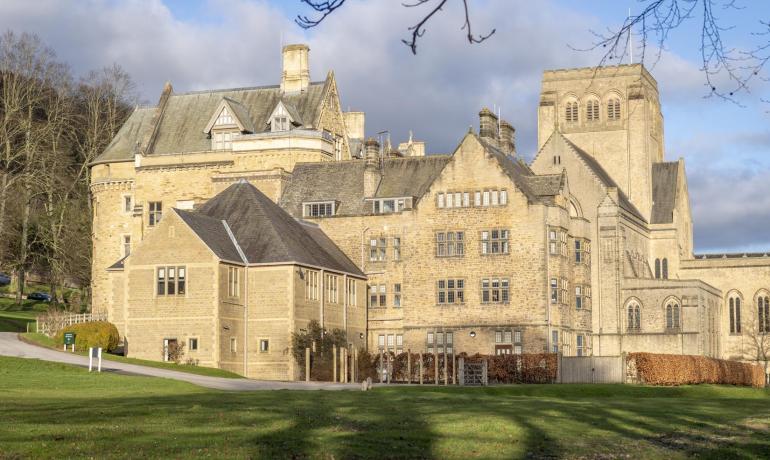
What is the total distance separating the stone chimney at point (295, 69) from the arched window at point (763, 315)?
34515 mm

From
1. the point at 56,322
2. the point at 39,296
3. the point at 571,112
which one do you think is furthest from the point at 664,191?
the point at 39,296

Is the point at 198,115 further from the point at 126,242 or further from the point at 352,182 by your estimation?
the point at 352,182

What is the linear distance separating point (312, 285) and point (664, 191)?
36.0 metres

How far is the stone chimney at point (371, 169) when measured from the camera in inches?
2970

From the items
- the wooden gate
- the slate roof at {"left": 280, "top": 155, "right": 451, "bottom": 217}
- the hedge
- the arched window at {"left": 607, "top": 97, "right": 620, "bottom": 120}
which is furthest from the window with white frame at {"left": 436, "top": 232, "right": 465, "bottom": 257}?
the arched window at {"left": 607, "top": 97, "right": 620, "bottom": 120}

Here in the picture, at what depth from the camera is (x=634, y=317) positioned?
7719 cm

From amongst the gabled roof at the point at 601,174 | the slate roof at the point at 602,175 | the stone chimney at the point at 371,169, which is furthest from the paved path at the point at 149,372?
the slate roof at the point at 602,175

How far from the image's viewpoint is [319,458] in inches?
910

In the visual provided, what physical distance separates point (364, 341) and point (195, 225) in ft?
46.9

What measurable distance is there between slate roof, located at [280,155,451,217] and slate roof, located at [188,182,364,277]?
13.6 feet

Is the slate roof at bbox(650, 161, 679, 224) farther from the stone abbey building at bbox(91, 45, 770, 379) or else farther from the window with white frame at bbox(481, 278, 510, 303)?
the window with white frame at bbox(481, 278, 510, 303)

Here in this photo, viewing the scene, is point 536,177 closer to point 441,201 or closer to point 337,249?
point 441,201

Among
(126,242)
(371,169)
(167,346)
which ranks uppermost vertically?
(371,169)

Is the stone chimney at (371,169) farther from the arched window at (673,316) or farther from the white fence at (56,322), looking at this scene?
the arched window at (673,316)
